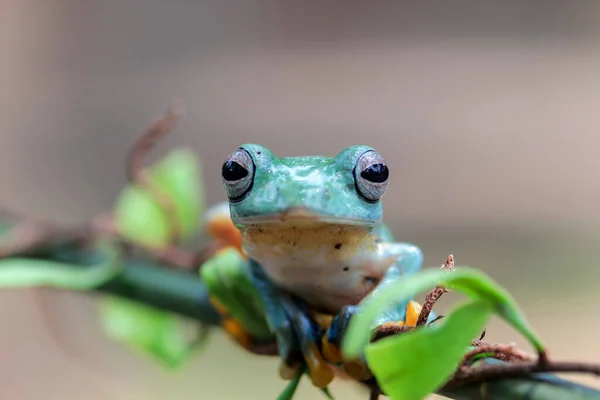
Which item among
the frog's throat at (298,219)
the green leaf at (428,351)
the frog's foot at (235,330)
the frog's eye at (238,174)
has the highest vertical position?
the frog's eye at (238,174)

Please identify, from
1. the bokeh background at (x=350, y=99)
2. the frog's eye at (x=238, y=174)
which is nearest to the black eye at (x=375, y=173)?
the frog's eye at (x=238, y=174)

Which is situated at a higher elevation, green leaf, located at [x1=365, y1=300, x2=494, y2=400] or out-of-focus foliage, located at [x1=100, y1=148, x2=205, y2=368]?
green leaf, located at [x1=365, y1=300, x2=494, y2=400]

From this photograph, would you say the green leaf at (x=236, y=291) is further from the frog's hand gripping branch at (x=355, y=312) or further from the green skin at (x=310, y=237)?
the frog's hand gripping branch at (x=355, y=312)

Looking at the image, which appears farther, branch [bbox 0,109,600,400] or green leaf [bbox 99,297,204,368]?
green leaf [bbox 99,297,204,368]

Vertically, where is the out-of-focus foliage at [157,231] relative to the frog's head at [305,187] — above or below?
below

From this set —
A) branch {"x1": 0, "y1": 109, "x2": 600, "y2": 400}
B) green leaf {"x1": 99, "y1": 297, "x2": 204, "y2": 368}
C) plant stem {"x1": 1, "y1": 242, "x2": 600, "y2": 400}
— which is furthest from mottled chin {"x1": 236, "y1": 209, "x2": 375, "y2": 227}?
green leaf {"x1": 99, "y1": 297, "x2": 204, "y2": 368}

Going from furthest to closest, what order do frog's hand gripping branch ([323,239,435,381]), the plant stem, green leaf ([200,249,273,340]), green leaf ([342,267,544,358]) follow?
the plant stem < green leaf ([200,249,273,340]) < frog's hand gripping branch ([323,239,435,381]) < green leaf ([342,267,544,358])

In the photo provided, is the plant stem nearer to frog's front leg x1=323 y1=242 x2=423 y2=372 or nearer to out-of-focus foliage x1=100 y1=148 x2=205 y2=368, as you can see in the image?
out-of-focus foliage x1=100 y1=148 x2=205 y2=368
